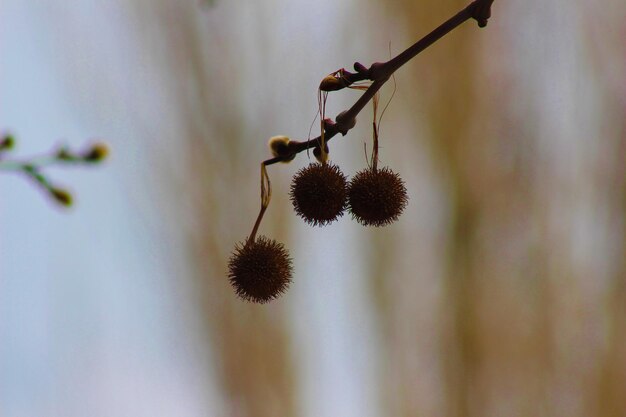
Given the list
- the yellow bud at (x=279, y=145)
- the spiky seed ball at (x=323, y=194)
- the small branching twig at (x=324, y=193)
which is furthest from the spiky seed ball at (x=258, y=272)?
the yellow bud at (x=279, y=145)

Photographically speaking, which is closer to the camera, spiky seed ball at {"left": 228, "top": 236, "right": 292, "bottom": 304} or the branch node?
the branch node

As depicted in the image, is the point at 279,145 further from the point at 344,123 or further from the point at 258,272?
the point at 258,272

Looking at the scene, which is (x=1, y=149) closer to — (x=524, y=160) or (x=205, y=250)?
(x=205, y=250)

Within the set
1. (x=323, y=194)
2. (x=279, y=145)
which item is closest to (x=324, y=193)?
(x=323, y=194)

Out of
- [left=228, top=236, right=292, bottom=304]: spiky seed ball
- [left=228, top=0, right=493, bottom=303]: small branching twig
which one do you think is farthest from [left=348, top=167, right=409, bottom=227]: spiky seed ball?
[left=228, top=236, right=292, bottom=304]: spiky seed ball

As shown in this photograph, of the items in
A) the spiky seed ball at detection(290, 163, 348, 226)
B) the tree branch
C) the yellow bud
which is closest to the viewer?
the tree branch

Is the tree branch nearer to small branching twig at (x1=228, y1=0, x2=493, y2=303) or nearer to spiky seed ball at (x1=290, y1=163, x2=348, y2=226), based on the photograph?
small branching twig at (x1=228, y1=0, x2=493, y2=303)
